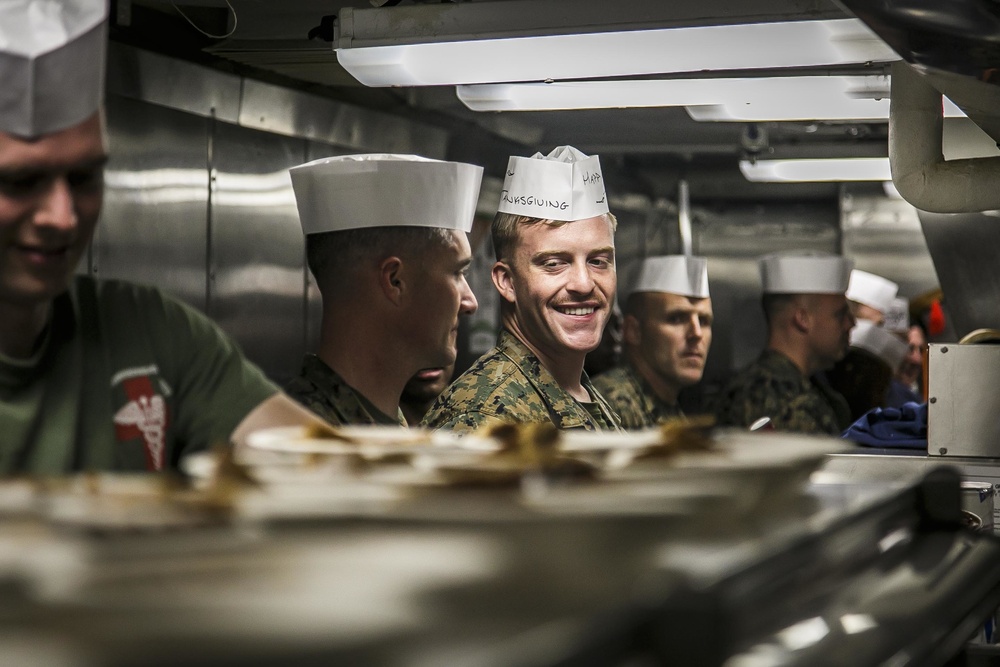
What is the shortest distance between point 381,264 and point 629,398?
1353 mm

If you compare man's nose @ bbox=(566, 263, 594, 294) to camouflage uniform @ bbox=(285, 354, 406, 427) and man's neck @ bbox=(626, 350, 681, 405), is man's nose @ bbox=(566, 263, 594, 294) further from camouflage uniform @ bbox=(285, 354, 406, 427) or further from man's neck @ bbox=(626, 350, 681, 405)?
man's neck @ bbox=(626, 350, 681, 405)

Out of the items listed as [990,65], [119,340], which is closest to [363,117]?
[990,65]

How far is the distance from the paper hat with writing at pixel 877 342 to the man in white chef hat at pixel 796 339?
304 millimetres

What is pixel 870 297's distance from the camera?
15.1 feet

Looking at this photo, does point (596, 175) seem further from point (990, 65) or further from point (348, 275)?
point (990, 65)

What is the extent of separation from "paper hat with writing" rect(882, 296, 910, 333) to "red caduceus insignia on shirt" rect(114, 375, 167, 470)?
3.86m

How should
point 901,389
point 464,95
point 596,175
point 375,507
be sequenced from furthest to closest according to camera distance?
point 901,389 → point 464,95 → point 596,175 → point 375,507

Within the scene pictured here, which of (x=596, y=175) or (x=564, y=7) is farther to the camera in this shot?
(x=596, y=175)

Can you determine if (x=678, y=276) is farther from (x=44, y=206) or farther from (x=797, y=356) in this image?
(x=44, y=206)

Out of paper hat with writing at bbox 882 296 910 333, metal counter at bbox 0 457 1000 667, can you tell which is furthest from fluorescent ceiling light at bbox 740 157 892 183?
metal counter at bbox 0 457 1000 667

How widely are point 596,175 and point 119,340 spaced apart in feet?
4.93

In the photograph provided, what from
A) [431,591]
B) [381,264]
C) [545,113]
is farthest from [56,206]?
[545,113]

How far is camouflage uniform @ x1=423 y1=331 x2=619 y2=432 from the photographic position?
84.7 inches

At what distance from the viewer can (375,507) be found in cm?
61
